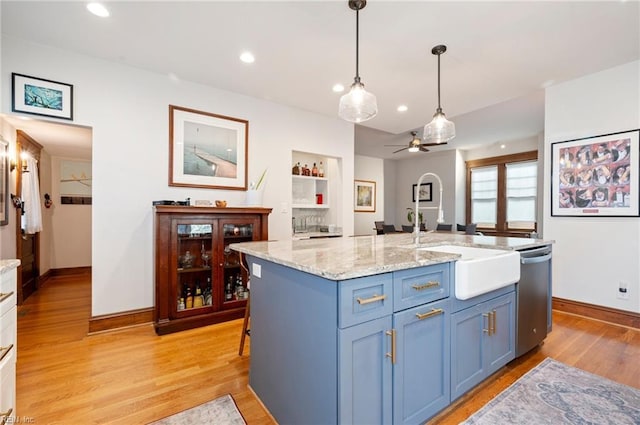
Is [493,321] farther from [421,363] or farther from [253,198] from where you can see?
[253,198]

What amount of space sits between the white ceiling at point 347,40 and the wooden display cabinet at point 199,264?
1484mm

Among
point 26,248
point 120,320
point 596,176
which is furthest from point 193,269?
point 596,176

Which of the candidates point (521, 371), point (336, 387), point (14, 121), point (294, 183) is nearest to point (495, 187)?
point (294, 183)

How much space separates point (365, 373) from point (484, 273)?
99cm

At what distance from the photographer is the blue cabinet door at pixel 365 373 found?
1.20 meters

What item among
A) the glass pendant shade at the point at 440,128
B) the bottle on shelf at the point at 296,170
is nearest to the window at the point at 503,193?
the glass pendant shade at the point at 440,128

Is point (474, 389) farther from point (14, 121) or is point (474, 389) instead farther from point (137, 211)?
point (14, 121)

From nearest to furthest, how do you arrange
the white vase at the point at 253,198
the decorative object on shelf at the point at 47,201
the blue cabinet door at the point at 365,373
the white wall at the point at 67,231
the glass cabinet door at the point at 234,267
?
the blue cabinet door at the point at 365,373 < the glass cabinet door at the point at 234,267 < the white vase at the point at 253,198 < the decorative object on shelf at the point at 47,201 < the white wall at the point at 67,231

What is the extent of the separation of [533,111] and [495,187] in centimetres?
269

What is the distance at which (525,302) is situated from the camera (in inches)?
87.1

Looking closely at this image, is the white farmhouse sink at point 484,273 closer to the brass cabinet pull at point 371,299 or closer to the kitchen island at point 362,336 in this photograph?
the kitchen island at point 362,336

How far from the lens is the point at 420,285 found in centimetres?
149

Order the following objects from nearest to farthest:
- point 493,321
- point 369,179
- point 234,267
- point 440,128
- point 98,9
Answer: point 493,321
point 98,9
point 440,128
point 234,267
point 369,179

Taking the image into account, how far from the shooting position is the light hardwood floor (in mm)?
1734
